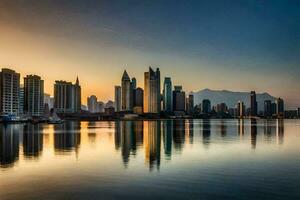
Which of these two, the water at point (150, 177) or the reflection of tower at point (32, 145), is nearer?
the water at point (150, 177)

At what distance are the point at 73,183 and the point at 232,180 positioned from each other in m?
16.2

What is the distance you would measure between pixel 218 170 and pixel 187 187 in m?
11.0

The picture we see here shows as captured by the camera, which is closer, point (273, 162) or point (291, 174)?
point (291, 174)

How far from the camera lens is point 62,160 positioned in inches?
1934

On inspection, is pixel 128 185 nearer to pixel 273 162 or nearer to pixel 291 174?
pixel 291 174

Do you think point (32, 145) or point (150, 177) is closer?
point (150, 177)

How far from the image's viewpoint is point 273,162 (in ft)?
156

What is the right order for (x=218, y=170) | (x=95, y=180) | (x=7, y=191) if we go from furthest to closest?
(x=218, y=170), (x=95, y=180), (x=7, y=191)

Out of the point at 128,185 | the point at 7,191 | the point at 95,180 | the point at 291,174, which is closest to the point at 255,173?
the point at 291,174

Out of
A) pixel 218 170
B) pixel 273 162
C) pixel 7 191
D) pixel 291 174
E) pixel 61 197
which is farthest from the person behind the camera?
pixel 273 162

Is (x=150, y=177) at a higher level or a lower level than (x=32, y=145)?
lower

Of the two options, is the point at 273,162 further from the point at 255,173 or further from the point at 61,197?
the point at 61,197

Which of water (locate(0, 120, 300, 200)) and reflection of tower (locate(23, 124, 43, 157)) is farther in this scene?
reflection of tower (locate(23, 124, 43, 157))

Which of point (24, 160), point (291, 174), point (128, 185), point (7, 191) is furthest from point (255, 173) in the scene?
point (24, 160)
